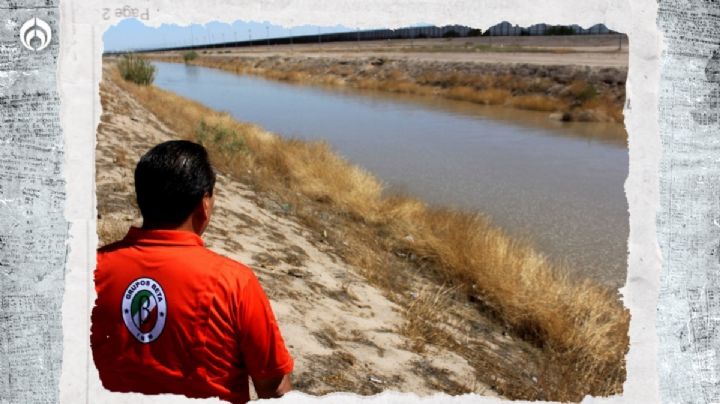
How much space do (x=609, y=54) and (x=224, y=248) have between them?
35893 mm

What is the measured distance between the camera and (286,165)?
10.1 metres

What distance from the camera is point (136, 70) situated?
20297 mm

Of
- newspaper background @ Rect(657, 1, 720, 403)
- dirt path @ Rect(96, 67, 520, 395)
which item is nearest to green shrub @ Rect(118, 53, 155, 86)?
dirt path @ Rect(96, 67, 520, 395)

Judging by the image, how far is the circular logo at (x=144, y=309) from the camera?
1.48 metres

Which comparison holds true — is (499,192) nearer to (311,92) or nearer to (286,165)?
(286,165)

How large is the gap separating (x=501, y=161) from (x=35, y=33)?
13209 millimetres

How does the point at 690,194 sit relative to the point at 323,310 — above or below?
above

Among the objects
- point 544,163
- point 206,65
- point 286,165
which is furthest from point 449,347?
point 206,65

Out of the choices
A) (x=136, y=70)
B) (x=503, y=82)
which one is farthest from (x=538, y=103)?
(x=136, y=70)

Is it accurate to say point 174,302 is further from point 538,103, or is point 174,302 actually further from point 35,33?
point 538,103

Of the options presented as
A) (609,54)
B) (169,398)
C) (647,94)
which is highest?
(609,54)

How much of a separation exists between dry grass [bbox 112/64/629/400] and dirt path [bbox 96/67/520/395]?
314 millimetres

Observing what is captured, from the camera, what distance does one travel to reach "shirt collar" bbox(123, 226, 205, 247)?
152 cm

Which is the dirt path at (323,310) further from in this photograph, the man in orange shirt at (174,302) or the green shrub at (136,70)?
the green shrub at (136,70)
